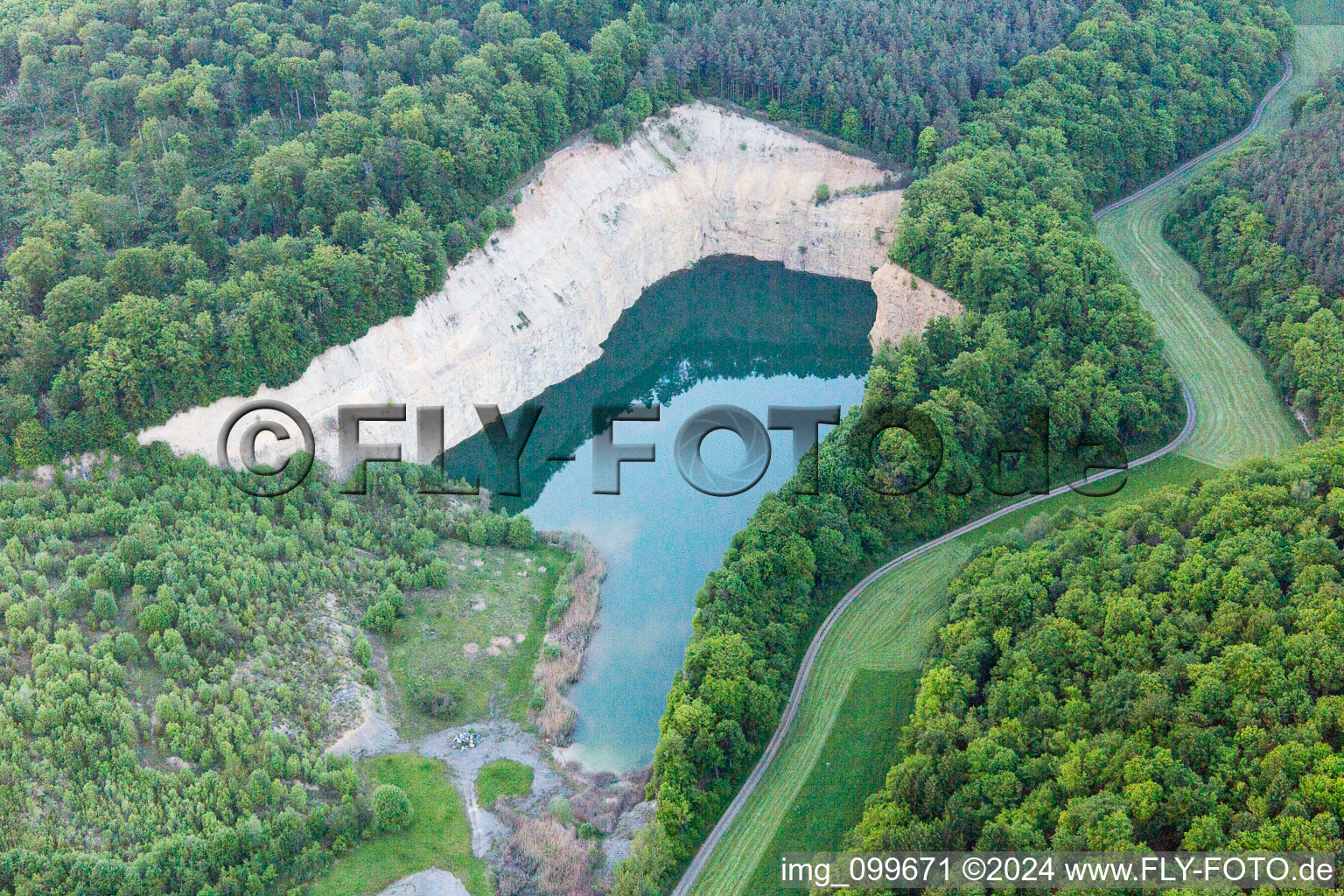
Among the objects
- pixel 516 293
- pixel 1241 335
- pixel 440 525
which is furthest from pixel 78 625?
pixel 1241 335

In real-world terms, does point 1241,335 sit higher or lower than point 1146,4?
lower

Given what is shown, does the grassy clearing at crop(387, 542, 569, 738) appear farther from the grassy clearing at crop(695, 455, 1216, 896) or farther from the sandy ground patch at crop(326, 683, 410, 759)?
the grassy clearing at crop(695, 455, 1216, 896)

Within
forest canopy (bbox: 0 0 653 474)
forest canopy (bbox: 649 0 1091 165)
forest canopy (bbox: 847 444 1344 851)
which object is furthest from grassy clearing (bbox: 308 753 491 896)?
forest canopy (bbox: 649 0 1091 165)

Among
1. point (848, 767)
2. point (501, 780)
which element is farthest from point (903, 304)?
point (501, 780)

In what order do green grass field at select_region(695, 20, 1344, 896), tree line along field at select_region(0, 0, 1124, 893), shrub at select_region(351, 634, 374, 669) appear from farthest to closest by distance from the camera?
shrub at select_region(351, 634, 374, 669)
green grass field at select_region(695, 20, 1344, 896)
tree line along field at select_region(0, 0, 1124, 893)

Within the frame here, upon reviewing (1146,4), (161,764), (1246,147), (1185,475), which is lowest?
(161,764)

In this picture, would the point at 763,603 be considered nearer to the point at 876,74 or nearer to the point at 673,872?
the point at 673,872

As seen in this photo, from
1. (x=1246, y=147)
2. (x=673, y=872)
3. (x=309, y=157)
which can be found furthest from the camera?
(x=1246, y=147)
